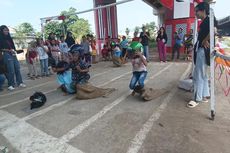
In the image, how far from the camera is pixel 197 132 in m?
3.68

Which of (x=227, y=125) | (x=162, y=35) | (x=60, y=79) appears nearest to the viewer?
(x=227, y=125)

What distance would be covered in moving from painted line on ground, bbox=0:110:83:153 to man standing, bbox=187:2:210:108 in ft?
8.96

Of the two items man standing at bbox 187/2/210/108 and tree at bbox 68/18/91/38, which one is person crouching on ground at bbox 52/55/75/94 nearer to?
man standing at bbox 187/2/210/108

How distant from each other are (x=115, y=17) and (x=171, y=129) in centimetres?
1811

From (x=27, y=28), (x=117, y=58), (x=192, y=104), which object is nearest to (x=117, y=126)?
(x=192, y=104)

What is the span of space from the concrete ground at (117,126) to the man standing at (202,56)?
26 centimetres

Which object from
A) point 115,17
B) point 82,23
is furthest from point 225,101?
point 82,23

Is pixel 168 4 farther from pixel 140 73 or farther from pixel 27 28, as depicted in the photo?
pixel 27 28

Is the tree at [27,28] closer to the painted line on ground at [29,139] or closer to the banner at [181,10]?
the banner at [181,10]

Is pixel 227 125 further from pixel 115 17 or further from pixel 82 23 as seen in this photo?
pixel 82 23

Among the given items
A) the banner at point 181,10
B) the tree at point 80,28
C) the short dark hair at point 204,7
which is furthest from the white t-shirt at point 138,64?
the tree at point 80,28

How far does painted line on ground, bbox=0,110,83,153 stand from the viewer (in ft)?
11.0

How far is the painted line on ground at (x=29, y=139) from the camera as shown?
11.0 feet

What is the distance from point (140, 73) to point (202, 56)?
1.58m
